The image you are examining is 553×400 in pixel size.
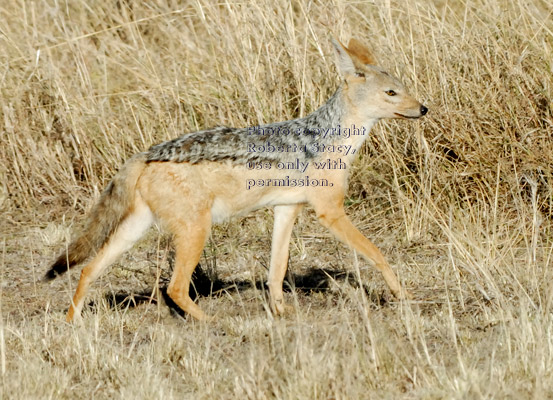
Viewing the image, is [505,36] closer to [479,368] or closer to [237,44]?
[237,44]

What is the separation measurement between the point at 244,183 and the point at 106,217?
3.07 feet

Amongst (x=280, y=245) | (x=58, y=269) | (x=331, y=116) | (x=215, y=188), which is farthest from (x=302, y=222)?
(x=58, y=269)

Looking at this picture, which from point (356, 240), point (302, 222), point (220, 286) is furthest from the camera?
point (302, 222)

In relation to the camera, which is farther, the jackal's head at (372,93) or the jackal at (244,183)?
the jackal's head at (372,93)

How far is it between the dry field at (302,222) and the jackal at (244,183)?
0.31m

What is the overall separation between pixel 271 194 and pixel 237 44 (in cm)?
268

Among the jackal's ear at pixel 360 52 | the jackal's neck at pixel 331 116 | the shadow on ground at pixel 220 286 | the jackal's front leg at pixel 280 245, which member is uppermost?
the jackal's ear at pixel 360 52

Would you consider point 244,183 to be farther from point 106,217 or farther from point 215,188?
point 106,217

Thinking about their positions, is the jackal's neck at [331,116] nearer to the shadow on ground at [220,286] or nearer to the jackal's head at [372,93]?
the jackal's head at [372,93]

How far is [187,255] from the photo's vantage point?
215 inches

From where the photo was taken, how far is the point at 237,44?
26.5 ft

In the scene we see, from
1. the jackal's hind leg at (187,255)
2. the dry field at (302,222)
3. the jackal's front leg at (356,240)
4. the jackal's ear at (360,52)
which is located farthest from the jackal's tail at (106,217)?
the jackal's ear at (360,52)

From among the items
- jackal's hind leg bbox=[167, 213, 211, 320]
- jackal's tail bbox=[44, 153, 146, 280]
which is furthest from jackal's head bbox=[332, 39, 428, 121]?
jackal's tail bbox=[44, 153, 146, 280]

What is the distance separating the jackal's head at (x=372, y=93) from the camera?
5953 mm
